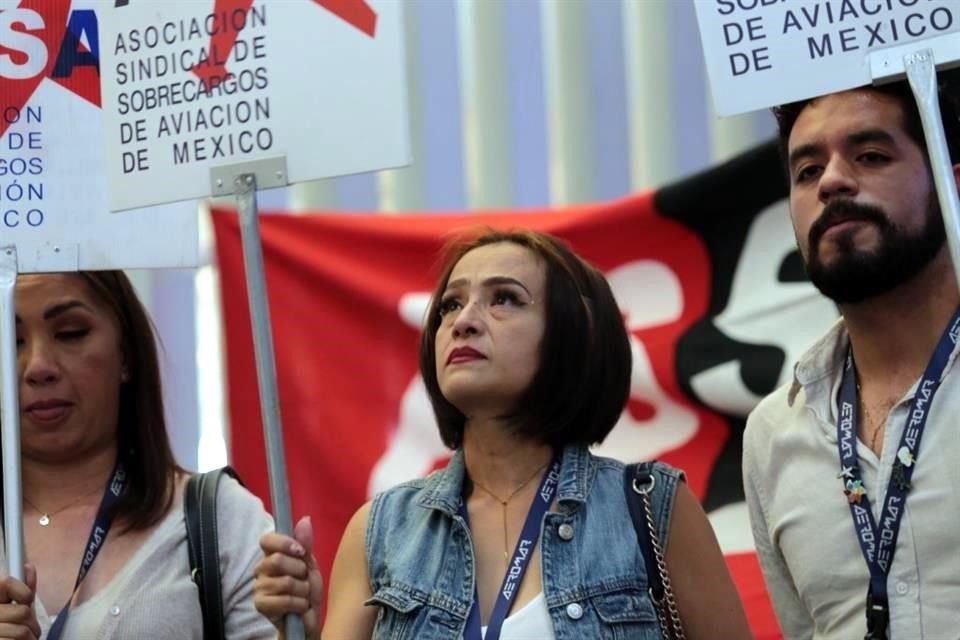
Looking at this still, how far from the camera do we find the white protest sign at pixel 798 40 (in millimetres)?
3111

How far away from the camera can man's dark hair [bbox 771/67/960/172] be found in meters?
3.42

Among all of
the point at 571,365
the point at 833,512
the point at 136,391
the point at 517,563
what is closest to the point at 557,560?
the point at 517,563

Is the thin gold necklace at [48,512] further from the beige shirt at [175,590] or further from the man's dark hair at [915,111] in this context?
the man's dark hair at [915,111]

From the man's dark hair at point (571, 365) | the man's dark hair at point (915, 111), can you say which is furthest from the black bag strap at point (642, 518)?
the man's dark hair at point (915, 111)

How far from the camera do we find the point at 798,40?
125 inches

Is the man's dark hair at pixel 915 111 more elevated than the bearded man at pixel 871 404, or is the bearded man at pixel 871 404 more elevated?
the man's dark hair at pixel 915 111

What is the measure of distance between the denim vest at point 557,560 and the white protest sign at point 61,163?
81 centimetres

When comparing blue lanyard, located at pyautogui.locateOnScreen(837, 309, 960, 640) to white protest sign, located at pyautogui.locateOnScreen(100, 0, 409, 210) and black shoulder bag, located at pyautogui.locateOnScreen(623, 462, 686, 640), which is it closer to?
black shoulder bag, located at pyautogui.locateOnScreen(623, 462, 686, 640)

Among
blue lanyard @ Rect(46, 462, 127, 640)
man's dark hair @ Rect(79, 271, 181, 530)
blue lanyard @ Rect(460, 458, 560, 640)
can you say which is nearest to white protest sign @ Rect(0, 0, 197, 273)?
man's dark hair @ Rect(79, 271, 181, 530)

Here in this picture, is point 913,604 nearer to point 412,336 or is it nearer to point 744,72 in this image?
point 744,72

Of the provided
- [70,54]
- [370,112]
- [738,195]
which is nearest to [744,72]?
[370,112]

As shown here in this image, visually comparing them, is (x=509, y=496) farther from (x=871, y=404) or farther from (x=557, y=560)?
(x=871, y=404)

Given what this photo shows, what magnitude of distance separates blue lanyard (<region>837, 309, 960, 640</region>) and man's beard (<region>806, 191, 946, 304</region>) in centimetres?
14

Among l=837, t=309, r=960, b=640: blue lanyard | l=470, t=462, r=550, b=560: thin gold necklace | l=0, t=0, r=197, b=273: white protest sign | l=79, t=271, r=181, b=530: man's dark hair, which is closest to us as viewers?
l=837, t=309, r=960, b=640: blue lanyard
